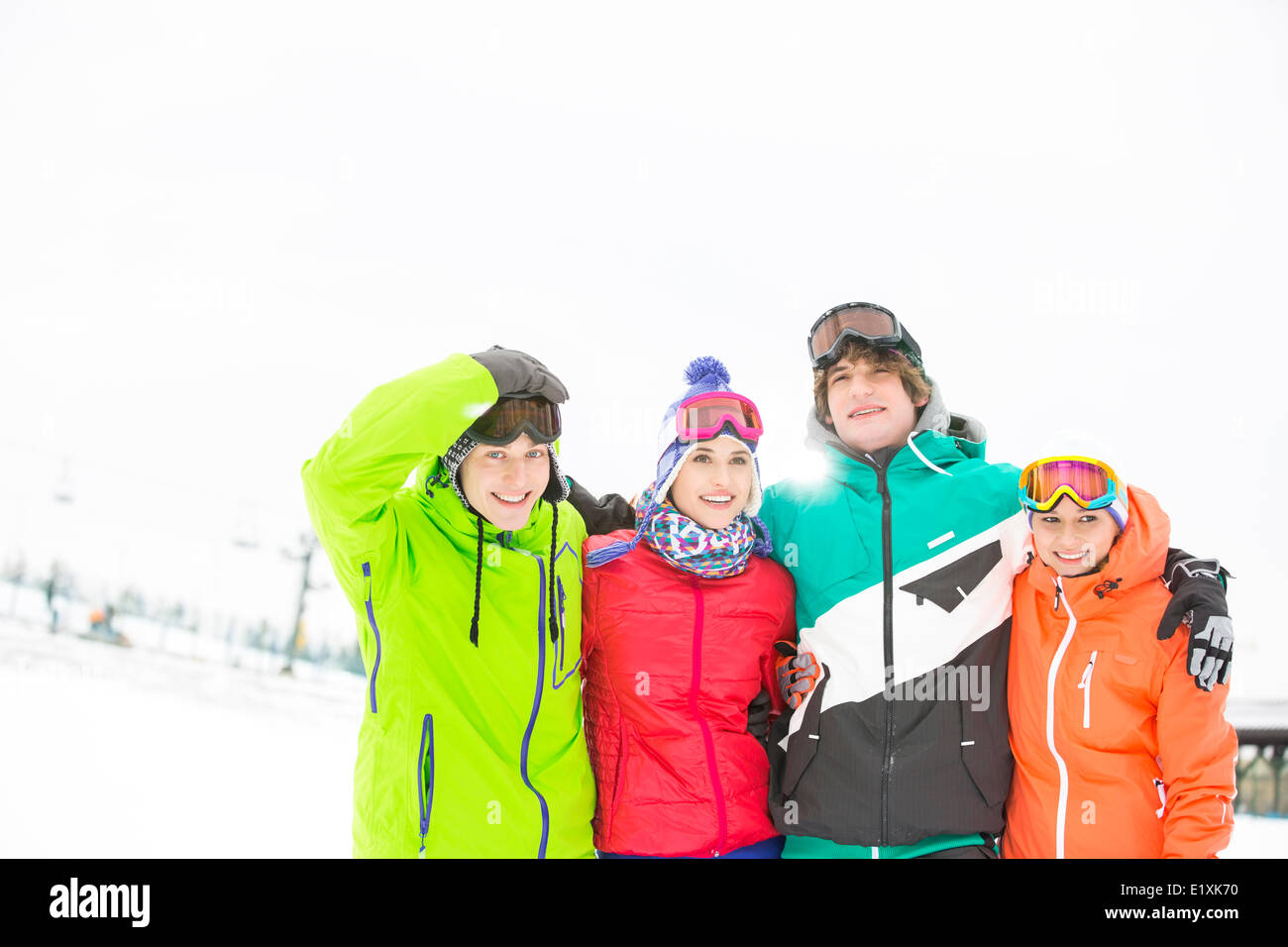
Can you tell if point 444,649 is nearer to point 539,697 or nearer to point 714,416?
point 539,697

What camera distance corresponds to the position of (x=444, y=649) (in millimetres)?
2949

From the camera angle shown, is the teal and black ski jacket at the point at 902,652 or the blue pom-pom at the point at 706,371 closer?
the teal and black ski jacket at the point at 902,652

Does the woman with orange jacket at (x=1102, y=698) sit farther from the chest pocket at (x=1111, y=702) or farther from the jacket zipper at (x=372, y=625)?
the jacket zipper at (x=372, y=625)

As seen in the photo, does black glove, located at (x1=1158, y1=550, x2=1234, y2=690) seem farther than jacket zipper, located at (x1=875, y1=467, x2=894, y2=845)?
No

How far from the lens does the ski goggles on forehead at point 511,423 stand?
303 centimetres

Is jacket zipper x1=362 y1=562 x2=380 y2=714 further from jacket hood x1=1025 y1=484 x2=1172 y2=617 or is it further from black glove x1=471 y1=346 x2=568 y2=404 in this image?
jacket hood x1=1025 y1=484 x2=1172 y2=617

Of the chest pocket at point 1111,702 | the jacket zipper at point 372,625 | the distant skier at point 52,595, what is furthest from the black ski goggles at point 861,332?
the distant skier at point 52,595

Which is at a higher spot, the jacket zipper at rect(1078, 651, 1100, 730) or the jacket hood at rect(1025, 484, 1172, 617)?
the jacket hood at rect(1025, 484, 1172, 617)

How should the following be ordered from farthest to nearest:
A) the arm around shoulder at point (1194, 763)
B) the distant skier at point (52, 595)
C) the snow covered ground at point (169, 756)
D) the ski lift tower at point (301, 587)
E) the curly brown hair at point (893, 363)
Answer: the ski lift tower at point (301, 587)
the distant skier at point (52, 595)
the snow covered ground at point (169, 756)
the curly brown hair at point (893, 363)
the arm around shoulder at point (1194, 763)

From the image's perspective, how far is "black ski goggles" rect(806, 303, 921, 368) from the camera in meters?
3.61

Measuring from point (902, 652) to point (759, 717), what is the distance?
0.63 m

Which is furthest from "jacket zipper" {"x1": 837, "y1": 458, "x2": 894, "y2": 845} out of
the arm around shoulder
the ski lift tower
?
the ski lift tower

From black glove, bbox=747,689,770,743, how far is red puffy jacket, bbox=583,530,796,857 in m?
0.05
